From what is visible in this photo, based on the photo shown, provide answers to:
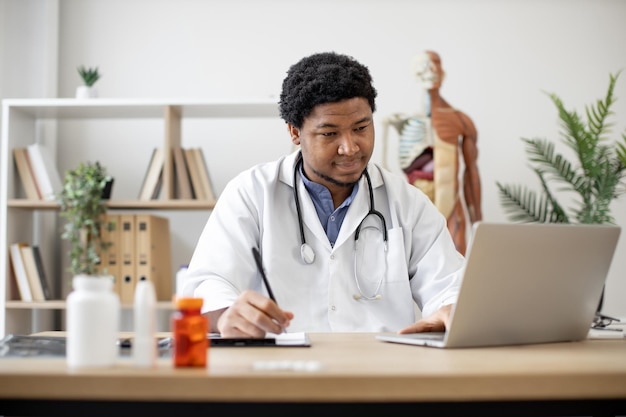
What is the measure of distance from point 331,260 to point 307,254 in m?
0.06

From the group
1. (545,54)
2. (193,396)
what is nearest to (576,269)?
(193,396)

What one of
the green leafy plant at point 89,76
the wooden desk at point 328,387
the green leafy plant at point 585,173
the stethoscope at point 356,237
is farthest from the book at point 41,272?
the wooden desk at point 328,387

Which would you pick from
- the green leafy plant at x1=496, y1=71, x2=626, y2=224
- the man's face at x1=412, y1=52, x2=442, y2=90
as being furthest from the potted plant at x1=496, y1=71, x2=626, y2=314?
the man's face at x1=412, y1=52, x2=442, y2=90

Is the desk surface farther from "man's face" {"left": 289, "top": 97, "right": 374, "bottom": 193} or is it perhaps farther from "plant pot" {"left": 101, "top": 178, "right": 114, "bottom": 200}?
"plant pot" {"left": 101, "top": 178, "right": 114, "bottom": 200}

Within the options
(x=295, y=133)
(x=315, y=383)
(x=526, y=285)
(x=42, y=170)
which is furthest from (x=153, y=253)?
(x=315, y=383)

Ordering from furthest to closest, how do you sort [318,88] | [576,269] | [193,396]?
1. [318,88]
2. [576,269]
3. [193,396]

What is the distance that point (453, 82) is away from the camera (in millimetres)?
3869

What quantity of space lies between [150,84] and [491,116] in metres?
1.76

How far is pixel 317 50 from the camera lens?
386cm

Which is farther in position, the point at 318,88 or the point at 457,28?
the point at 457,28

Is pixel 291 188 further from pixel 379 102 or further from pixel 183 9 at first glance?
pixel 183 9

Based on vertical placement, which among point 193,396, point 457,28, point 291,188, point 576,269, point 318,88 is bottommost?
point 193,396

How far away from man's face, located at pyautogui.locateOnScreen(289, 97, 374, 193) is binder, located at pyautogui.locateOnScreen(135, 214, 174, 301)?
61.8 inches

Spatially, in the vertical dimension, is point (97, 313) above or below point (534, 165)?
below
